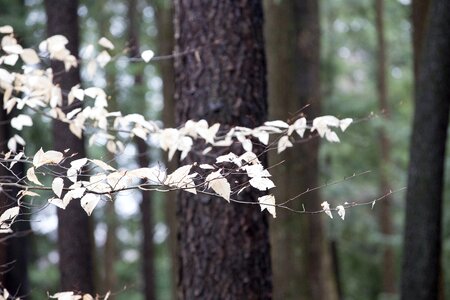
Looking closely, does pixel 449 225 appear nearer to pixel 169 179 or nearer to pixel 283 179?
pixel 283 179

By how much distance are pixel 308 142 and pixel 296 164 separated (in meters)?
0.38

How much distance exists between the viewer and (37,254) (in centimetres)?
2086

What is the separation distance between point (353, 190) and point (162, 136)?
14264 mm

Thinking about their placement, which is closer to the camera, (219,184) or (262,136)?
(219,184)

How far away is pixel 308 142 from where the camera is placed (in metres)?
9.91

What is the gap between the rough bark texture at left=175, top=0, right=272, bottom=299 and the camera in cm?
474

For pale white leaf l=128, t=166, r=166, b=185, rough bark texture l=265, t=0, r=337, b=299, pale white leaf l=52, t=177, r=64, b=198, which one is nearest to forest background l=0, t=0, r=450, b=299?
rough bark texture l=265, t=0, r=337, b=299

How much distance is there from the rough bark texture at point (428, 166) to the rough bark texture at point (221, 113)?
1.90 metres

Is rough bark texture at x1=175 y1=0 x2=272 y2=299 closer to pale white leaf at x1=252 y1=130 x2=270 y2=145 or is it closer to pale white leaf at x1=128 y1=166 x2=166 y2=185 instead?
pale white leaf at x1=252 y1=130 x2=270 y2=145

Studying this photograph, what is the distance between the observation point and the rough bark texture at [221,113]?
4.74 metres

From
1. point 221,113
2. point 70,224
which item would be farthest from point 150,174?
point 70,224

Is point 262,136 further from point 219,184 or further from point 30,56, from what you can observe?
point 30,56

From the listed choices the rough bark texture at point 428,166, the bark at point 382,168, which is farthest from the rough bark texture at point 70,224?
the bark at point 382,168

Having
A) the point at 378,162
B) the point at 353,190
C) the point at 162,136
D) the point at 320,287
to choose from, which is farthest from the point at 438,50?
the point at 378,162
